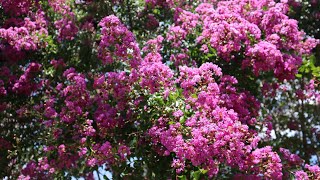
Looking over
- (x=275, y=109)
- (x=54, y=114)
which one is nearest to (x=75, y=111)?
(x=54, y=114)

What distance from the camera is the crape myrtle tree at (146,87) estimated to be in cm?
446

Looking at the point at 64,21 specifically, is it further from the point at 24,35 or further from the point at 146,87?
the point at 146,87

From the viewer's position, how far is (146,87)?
4.96 m

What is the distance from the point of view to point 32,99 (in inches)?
248

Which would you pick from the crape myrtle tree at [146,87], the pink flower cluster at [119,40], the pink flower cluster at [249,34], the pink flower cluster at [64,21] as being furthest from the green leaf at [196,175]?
the pink flower cluster at [64,21]

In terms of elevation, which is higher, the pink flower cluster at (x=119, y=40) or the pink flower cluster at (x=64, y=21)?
the pink flower cluster at (x=64, y=21)

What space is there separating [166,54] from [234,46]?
3.51ft

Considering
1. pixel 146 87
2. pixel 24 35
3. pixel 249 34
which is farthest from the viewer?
pixel 24 35

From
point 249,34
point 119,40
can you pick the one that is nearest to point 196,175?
point 119,40

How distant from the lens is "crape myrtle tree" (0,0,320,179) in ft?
14.6

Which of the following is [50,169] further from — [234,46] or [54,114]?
[234,46]

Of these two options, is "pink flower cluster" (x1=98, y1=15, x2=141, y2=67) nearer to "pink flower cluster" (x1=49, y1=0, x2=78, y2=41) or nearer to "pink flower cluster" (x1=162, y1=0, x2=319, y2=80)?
"pink flower cluster" (x1=162, y1=0, x2=319, y2=80)

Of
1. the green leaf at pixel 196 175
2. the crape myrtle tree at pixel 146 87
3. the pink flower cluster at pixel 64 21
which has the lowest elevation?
the green leaf at pixel 196 175

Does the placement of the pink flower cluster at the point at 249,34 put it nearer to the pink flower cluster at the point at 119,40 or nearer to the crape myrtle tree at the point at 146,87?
the crape myrtle tree at the point at 146,87
